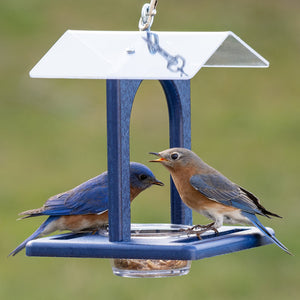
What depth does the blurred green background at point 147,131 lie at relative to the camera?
14078mm

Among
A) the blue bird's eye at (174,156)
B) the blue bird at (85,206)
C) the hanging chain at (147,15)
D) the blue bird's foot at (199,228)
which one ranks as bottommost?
the blue bird's foot at (199,228)

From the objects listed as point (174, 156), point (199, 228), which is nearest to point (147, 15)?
point (174, 156)

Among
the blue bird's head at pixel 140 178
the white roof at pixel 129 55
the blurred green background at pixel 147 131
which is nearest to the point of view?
the white roof at pixel 129 55

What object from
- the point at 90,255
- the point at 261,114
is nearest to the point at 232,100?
the point at 261,114

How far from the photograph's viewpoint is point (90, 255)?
670cm

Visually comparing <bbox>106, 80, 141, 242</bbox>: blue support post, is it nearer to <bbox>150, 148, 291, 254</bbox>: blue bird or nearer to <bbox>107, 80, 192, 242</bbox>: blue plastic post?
<bbox>107, 80, 192, 242</bbox>: blue plastic post

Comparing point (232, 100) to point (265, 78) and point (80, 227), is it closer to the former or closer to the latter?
point (265, 78)

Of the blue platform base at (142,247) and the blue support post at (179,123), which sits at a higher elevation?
the blue support post at (179,123)

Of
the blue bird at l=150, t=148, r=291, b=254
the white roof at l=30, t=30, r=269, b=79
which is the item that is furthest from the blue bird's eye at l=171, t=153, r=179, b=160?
the white roof at l=30, t=30, r=269, b=79

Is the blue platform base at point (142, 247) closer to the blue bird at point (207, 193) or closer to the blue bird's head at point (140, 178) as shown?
the blue bird at point (207, 193)

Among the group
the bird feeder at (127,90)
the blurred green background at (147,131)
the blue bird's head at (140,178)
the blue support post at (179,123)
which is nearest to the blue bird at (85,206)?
the blue bird's head at (140,178)

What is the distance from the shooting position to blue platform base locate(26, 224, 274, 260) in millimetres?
6543

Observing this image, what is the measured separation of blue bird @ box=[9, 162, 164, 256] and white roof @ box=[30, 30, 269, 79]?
3.44 ft

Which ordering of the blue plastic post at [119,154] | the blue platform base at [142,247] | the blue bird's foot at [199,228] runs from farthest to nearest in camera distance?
the blue bird's foot at [199,228], the blue plastic post at [119,154], the blue platform base at [142,247]
